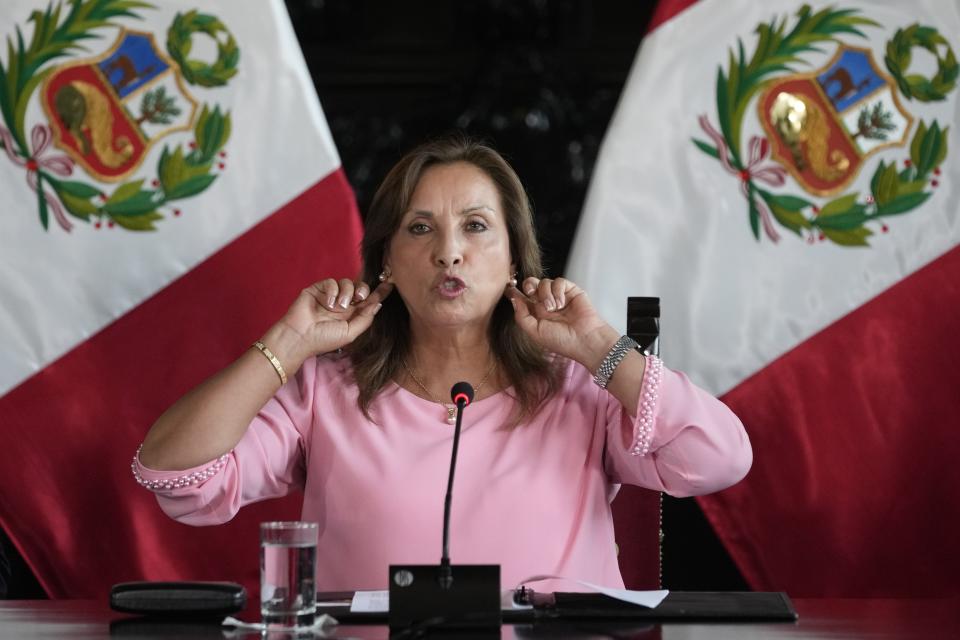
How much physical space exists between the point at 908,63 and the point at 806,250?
1.28 ft

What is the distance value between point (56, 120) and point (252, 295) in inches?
19.0

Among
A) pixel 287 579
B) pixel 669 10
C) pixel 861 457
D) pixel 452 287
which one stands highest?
pixel 669 10

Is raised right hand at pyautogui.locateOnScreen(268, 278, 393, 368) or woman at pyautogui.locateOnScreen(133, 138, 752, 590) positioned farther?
raised right hand at pyautogui.locateOnScreen(268, 278, 393, 368)

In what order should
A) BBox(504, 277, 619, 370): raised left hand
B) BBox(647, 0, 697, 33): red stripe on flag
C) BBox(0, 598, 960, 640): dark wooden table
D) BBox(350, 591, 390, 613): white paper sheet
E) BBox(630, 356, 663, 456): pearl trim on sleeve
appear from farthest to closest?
BBox(647, 0, 697, 33): red stripe on flag, BBox(504, 277, 619, 370): raised left hand, BBox(630, 356, 663, 456): pearl trim on sleeve, BBox(350, 591, 390, 613): white paper sheet, BBox(0, 598, 960, 640): dark wooden table

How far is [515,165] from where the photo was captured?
293 cm

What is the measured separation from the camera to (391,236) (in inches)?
78.0

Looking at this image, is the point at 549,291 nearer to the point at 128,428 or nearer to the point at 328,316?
the point at 328,316

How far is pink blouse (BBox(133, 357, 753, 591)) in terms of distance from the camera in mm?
1728

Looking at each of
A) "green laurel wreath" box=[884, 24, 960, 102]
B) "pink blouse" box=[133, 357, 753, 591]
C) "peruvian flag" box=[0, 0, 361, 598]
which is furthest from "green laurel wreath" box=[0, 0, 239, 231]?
"green laurel wreath" box=[884, 24, 960, 102]

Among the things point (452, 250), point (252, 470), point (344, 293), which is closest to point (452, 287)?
point (452, 250)

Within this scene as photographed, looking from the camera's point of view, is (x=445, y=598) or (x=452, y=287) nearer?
(x=445, y=598)

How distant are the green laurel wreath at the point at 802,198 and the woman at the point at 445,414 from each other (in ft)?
1.48

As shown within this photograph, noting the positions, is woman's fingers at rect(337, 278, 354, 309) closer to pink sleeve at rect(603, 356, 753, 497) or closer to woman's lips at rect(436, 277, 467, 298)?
woman's lips at rect(436, 277, 467, 298)

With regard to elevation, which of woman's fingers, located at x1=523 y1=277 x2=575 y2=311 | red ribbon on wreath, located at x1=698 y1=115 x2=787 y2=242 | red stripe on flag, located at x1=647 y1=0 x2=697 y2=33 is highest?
red stripe on flag, located at x1=647 y1=0 x2=697 y2=33
